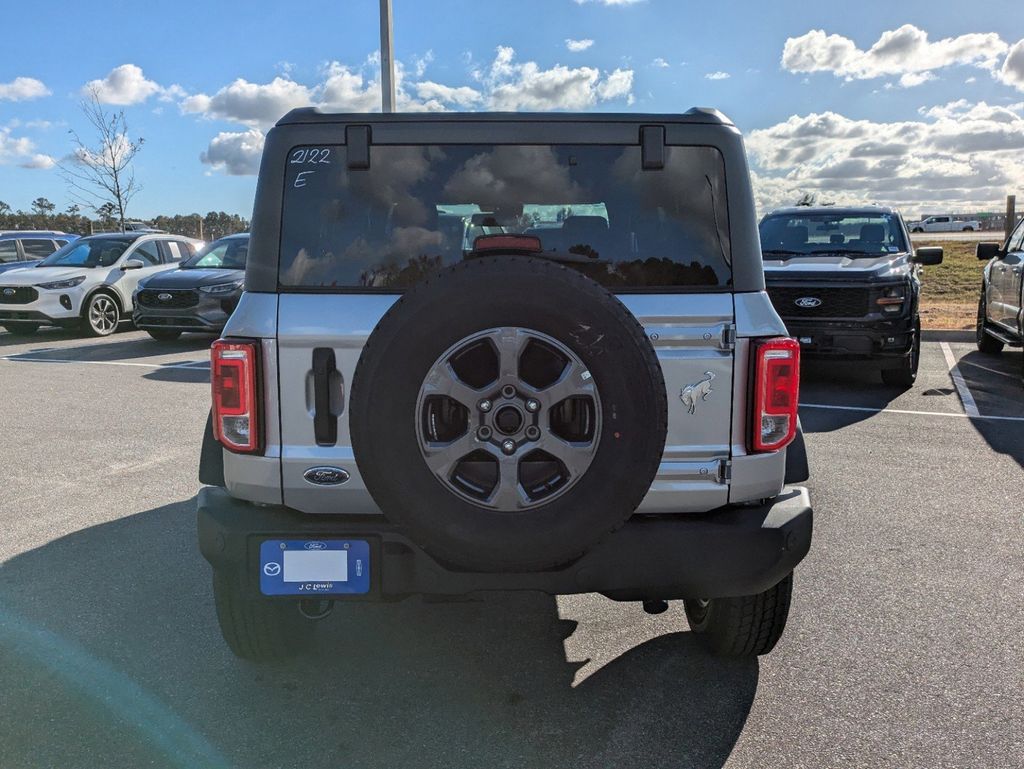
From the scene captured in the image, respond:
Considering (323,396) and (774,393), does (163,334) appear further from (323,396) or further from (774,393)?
(774,393)

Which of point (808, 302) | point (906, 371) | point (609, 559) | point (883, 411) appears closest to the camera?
point (609, 559)

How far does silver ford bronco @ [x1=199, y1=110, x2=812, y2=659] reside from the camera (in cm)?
259

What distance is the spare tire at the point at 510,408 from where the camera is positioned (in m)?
2.34

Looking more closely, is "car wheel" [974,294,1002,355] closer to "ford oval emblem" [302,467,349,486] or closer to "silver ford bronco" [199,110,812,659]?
"silver ford bronco" [199,110,812,659]

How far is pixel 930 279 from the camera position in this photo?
22844 millimetres


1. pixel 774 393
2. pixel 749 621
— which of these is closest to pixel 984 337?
pixel 749 621

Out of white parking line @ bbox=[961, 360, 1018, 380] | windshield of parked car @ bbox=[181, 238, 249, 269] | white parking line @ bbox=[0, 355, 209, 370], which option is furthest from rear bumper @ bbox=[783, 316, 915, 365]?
windshield of parked car @ bbox=[181, 238, 249, 269]

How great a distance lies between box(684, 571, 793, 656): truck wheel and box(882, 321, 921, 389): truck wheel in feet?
20.9

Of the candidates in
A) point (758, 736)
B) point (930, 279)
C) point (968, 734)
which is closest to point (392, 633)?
point (758, 736)

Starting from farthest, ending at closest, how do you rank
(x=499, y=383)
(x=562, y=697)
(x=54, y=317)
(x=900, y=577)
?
(x=54, y=317) → (x=900, y=577) → (x=562, y=697) → (x=499, y=383)

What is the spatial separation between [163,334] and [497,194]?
11.6 meters

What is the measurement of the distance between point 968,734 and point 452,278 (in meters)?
2.14

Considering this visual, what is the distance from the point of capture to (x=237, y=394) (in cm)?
270

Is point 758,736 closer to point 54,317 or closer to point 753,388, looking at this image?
point 753,388
